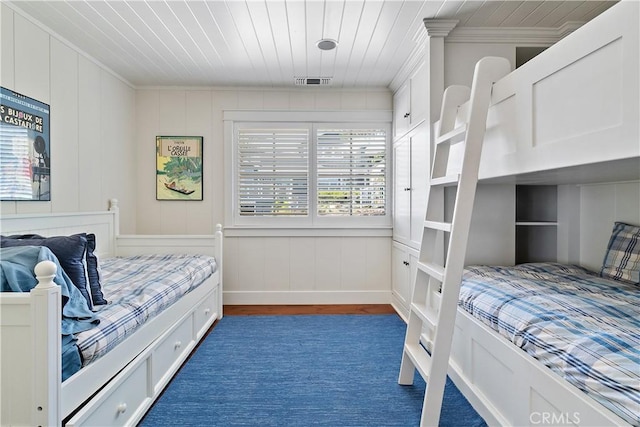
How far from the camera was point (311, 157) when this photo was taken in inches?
148

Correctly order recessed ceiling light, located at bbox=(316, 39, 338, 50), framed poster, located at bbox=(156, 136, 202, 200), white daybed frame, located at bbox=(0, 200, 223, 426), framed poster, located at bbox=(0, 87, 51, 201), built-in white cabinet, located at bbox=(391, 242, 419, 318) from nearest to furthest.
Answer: white daybed frame, located at bbox=(0, 200, 223, 426), framed poster, located at bbox=(0, 87, 51, 201), recessed ceiling light, located at bbox=(316, 39, 338, 50), built-in white cabinet, located at bbox=(391, 242, 419, 318), framed poster, located at bbox=(156, 136, 202, 200)

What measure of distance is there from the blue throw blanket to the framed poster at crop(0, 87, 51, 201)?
1108mm

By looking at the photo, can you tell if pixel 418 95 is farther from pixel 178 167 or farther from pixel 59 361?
pixel 59 361

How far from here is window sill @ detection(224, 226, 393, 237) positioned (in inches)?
146

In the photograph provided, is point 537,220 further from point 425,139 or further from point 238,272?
point 238,272

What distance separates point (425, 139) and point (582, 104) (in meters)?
1.51

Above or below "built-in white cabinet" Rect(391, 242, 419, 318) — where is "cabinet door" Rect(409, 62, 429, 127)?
above

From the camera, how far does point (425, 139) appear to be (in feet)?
8.64

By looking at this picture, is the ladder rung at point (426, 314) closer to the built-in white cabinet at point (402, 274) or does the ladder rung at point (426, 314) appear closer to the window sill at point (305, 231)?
the built-in white cabinet at point (402, 274)

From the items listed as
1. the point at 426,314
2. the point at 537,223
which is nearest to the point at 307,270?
the point at 426,314

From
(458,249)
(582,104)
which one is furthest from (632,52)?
(458,249)

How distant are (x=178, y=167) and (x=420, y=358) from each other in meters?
3.09

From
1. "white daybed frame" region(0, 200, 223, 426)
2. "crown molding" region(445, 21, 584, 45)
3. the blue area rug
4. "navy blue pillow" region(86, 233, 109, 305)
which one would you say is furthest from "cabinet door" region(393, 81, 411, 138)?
"navy blue pillow" region(86, 233, 109, 305)
